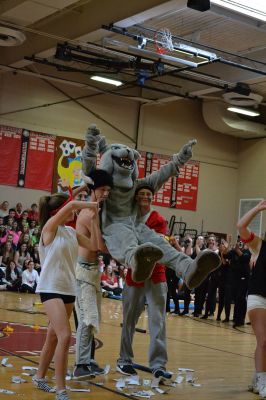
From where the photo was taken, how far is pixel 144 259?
497cm

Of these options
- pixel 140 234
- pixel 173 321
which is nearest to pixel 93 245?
pixel 140 234

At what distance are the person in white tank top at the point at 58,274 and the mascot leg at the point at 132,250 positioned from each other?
0.42 m

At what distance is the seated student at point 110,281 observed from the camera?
15891 mm

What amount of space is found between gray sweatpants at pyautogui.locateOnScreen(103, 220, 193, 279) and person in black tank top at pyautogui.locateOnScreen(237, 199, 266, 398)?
0.66 metres

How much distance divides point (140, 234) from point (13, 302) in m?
7.14

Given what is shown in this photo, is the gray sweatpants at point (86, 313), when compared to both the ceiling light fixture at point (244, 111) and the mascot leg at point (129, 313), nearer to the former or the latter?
the mascot leg at point (129, 313)

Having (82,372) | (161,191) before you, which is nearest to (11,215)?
(161,191)

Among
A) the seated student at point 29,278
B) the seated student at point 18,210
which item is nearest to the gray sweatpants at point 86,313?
the seated student at point 29,278

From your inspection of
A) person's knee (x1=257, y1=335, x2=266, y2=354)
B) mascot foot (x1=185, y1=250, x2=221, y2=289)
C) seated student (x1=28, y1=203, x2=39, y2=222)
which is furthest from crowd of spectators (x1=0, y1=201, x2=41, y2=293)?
mascot foot (x1=185, y1=250, x2=221, y2=289)

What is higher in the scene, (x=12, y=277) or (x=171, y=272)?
(x=171, y=272)

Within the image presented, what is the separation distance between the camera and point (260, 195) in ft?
69.3

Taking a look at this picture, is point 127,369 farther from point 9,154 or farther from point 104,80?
point 9,154

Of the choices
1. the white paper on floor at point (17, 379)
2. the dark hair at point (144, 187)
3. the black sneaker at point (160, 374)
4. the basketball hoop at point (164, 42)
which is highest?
the basketball hoop at point (164, 42)

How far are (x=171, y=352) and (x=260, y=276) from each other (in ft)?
9.11
